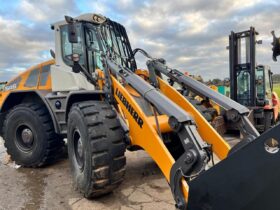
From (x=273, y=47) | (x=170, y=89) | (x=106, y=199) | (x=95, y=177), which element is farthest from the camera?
(x=170, y=89)

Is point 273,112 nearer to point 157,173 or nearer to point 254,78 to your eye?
point 254,78

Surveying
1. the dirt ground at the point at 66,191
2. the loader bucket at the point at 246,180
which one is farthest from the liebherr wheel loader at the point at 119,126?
the dirt ground at the point at 66,191

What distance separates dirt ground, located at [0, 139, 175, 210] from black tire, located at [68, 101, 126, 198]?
0.85 feet

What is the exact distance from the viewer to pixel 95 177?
3.69 meters

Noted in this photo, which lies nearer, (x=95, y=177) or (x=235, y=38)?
(x=95, y=177)

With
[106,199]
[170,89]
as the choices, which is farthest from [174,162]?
[170,89]

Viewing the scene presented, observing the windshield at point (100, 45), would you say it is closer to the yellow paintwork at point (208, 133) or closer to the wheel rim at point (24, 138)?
the yellow paintwork at point (208, 133)

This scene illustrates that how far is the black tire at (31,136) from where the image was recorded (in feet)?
17.6

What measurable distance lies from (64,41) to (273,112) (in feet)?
22.8

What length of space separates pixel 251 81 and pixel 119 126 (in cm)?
663

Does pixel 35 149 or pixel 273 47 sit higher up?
pixel 273 47

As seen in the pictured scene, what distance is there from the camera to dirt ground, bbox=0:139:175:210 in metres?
3.94

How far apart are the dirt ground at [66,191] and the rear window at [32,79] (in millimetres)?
1556

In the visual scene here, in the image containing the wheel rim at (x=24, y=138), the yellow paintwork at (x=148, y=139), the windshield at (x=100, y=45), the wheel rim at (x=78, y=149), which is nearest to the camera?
the yellow paintwork at (x=148, y=139)
